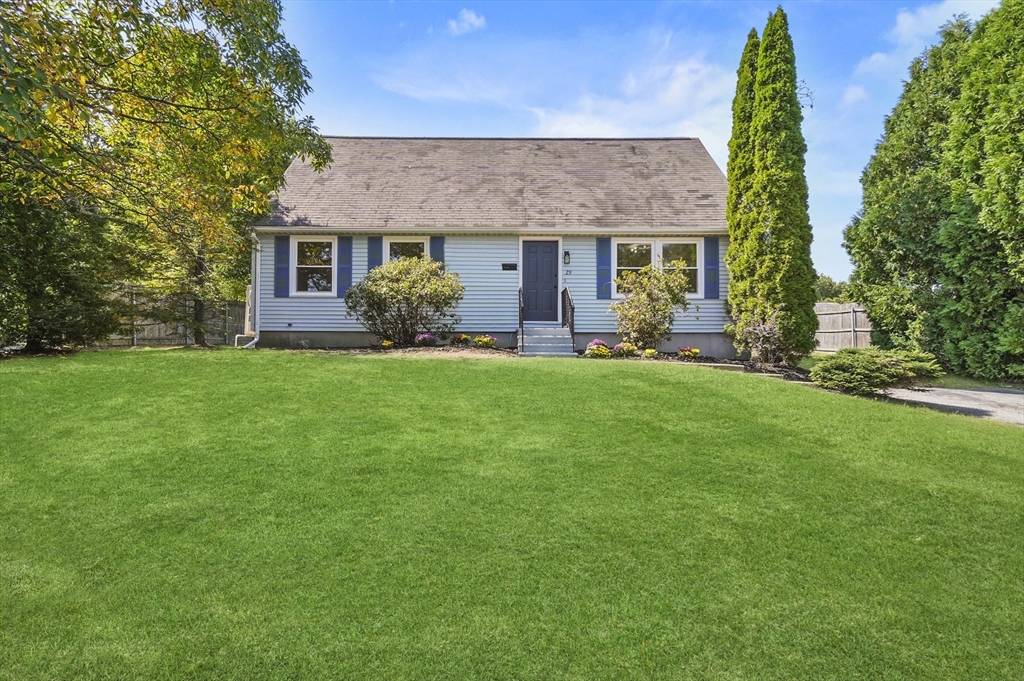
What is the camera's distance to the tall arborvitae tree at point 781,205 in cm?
1050

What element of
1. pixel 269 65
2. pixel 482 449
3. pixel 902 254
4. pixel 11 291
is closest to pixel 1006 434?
pixel 482 449

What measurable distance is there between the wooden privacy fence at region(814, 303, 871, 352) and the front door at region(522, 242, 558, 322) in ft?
24.0

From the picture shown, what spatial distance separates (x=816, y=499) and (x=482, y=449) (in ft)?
9.28

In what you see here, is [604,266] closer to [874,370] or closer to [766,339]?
[766,339]

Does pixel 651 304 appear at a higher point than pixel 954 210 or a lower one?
lower

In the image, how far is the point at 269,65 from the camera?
7.68 metres

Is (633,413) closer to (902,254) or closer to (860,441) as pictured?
(860,441)

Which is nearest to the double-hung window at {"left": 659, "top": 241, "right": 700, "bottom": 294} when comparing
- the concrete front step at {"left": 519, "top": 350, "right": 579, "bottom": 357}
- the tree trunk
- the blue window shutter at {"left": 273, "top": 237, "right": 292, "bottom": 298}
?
the concrete front step at {"left": 519, "top": 350, "right": 579, "bottom": 357}

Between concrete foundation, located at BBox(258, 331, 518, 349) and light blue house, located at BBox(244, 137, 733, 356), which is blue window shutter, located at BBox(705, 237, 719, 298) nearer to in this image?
light blue house, located at BBox(244, 137, 733, 356)

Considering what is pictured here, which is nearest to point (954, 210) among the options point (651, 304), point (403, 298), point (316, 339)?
point (651, 304)

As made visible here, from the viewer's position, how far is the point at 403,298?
11.5m

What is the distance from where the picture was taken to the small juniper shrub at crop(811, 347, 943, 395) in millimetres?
7355

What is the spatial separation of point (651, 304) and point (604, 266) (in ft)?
8.26

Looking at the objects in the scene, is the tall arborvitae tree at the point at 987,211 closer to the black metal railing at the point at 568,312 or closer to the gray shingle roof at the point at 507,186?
the gray shingle roof at the point at 507,186
